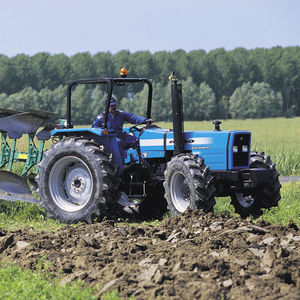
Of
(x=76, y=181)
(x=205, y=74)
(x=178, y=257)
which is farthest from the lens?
(x=205, y=74)

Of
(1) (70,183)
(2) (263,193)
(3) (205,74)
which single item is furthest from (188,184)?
(3) (205,74)

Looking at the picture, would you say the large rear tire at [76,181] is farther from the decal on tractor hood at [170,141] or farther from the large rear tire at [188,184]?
the large rear tire at [188,184]

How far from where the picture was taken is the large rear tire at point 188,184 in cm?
782

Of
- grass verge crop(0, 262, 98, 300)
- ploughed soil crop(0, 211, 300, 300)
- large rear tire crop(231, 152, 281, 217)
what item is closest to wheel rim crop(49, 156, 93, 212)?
ploughed soil crop(0, 211, 300, 300)

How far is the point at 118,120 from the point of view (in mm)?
9141

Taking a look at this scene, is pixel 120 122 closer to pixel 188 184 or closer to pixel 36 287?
pixel 188 184

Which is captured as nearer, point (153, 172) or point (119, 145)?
point (119, 145)

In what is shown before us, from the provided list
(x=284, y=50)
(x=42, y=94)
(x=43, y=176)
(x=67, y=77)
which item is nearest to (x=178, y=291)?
(x=43, y=176)

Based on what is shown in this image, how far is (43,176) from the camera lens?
9.05 meters

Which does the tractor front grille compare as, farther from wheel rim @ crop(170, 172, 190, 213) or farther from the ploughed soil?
the ploughed soil

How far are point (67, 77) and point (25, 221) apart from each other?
86897mm

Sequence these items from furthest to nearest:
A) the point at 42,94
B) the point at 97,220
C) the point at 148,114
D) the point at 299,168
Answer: the point at 42,94 → the point at 299,168 → the point at 148,114 → the point at 97,220

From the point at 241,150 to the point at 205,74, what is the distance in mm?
92279

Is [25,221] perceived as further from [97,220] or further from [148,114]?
[148,114]
